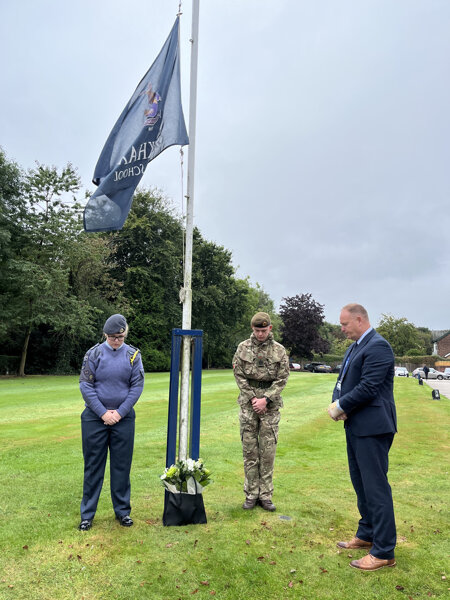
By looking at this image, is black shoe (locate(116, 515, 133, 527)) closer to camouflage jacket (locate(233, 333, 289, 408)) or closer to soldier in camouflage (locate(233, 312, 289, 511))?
soldier in camouflage (locate(233, 312, 289, 511))

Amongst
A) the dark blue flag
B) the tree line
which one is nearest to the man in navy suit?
the dark blue flag

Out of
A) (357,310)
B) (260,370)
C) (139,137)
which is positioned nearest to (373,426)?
(357,310)

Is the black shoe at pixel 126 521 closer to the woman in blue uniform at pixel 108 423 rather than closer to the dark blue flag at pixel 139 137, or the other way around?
the woman in blue uniform at pixel 108 423

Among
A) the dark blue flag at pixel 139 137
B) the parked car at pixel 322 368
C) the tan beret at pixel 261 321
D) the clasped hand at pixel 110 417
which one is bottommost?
the parked car at pixel 322 368

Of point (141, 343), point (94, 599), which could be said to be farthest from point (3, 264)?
point (94, 599)

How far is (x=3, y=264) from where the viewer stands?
102ft

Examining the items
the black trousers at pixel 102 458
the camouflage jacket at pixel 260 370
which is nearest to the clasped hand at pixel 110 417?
the black trousers at pixel 102 458

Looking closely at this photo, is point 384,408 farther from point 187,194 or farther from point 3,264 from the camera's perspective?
point 3,264

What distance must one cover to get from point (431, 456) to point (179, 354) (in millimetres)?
6726

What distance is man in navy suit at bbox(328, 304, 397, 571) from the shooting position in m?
3.88

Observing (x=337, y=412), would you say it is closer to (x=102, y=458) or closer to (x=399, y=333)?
(x=102, y=458)

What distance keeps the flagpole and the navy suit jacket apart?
1903 millimetres

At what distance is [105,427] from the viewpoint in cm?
481

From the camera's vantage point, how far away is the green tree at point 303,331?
68.8m
